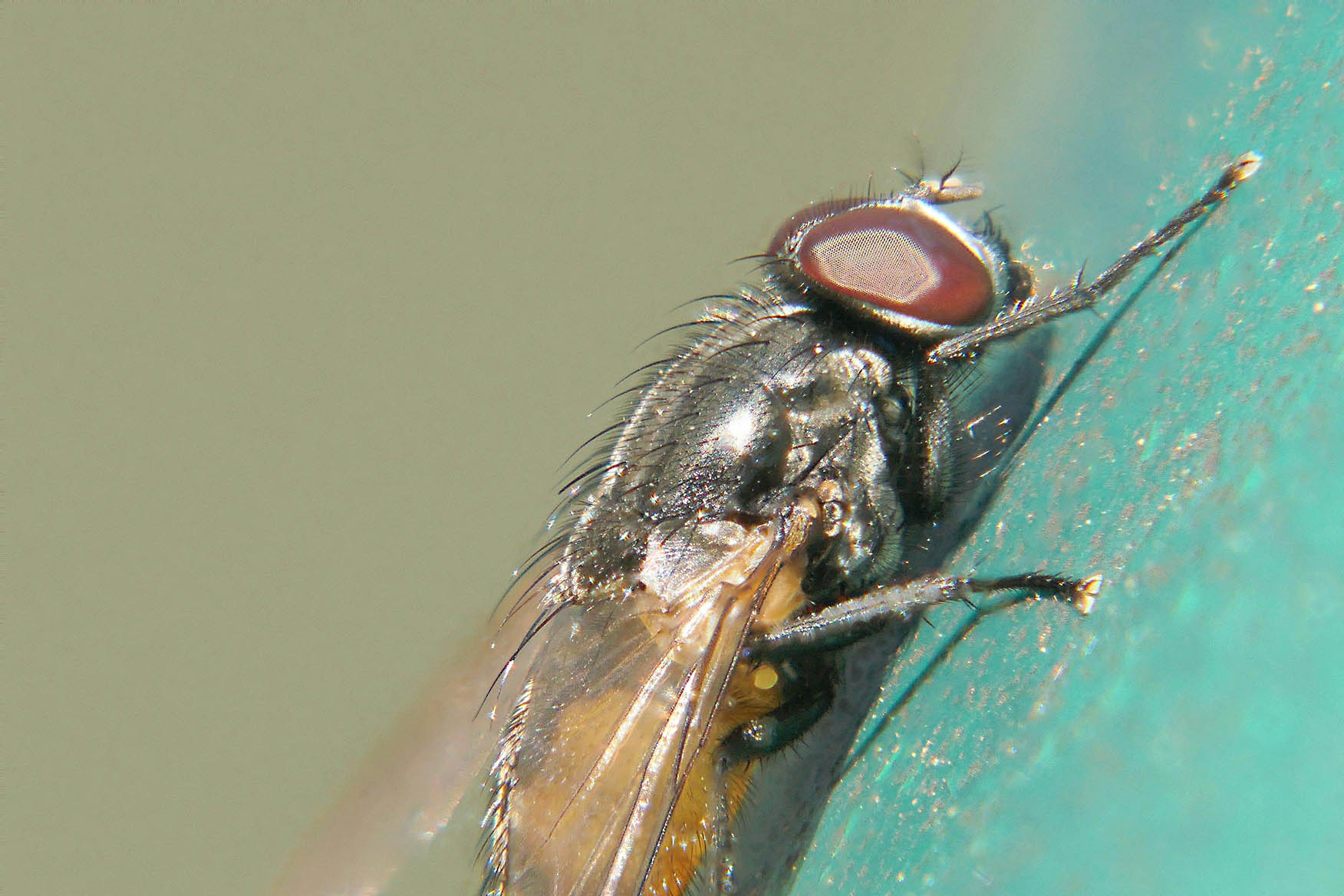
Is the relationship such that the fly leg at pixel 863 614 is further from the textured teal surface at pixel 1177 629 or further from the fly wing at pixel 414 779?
the fly wing at pixel 414 779

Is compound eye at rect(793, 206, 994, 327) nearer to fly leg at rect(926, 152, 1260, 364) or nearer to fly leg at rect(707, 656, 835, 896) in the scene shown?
fly leg at rect(926, 152, 1260, 364)

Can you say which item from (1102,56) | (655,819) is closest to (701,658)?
(655,819)

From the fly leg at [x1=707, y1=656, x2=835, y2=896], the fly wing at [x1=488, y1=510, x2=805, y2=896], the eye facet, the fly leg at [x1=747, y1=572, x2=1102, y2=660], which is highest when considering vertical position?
the eye facet

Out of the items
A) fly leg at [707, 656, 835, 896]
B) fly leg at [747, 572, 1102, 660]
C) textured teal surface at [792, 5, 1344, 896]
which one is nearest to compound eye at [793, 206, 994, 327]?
textured teal surface at [792, 5, 1344, 896]

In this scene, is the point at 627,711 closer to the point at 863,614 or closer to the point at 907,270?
the point at 863,614

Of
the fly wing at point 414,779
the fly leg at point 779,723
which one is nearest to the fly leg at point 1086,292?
the fly leg at point 779,723
